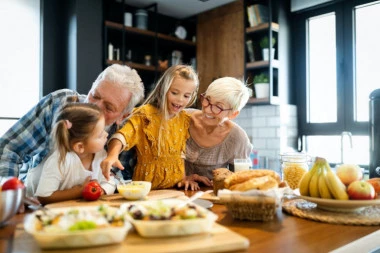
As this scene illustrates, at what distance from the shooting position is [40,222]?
84 cm

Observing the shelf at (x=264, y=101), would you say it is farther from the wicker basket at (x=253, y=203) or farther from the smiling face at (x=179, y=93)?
the wicker basket at (x=253, y=203)

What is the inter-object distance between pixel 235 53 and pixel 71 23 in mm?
1886

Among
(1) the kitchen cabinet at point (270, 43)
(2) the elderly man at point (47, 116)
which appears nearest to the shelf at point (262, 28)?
(1) the kitchen cabinet at point (270, 43)

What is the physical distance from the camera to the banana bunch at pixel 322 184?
1127mm

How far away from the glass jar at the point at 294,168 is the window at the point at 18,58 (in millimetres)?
3012

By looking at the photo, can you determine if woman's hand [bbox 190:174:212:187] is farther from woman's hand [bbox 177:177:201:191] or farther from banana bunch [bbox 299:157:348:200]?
banana bunch [bbox 299:157:348:200]

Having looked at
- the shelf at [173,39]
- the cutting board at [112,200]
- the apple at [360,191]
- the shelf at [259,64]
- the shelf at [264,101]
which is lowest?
the cutting board at [112,200]

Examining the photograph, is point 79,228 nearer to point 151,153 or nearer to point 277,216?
point 277,216

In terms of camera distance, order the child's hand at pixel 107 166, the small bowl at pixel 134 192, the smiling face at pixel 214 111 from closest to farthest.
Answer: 1. the small bowl at pixel 134 192
2. the child's hand at pixel 107 166
3. the smiling face at pixel 214 111

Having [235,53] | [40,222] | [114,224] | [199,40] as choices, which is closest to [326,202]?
[114,224]

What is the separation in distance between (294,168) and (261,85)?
2.42 metres

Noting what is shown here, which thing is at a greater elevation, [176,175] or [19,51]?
[19,51]

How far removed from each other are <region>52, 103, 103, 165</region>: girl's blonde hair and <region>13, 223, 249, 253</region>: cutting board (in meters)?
0.54

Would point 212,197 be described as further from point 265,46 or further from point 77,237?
point 265,46
